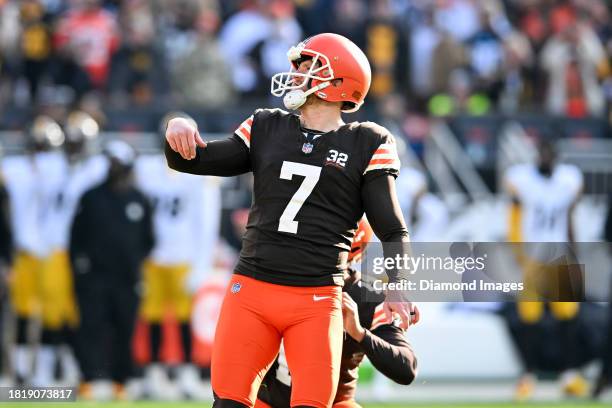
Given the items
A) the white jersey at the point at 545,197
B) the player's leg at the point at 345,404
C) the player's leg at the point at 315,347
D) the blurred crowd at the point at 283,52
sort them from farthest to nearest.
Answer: the blurred crowd at the point at 283,52
the white jersey at the point at 545,197
the player's leg at the point at 345,404
the player's leg at the point at 315,347

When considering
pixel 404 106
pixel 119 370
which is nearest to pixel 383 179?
pixel 119 370

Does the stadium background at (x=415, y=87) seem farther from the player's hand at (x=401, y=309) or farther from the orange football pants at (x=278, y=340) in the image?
the orange football pants at (x=278, y=340)

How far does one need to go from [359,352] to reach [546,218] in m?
6.34

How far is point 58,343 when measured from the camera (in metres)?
11.5

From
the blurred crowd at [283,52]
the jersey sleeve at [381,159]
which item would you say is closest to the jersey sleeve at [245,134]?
the jersey sleeve at [381,159]

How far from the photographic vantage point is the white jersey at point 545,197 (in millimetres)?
11469

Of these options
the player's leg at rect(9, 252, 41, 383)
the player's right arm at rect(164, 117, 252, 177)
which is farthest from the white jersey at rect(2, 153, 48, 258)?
A: the player's right arm at rect(164, 117, 252, 177)

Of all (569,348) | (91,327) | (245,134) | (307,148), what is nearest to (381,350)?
(307,148)

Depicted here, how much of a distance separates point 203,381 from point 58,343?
4.36 ft

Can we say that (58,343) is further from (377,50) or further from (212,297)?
(377,50)

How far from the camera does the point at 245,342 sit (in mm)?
5023

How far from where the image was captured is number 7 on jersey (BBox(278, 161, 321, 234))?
16.7 feet

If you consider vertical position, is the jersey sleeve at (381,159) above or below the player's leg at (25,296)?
above

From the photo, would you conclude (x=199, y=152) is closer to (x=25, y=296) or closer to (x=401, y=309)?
(x=401, y=309)
